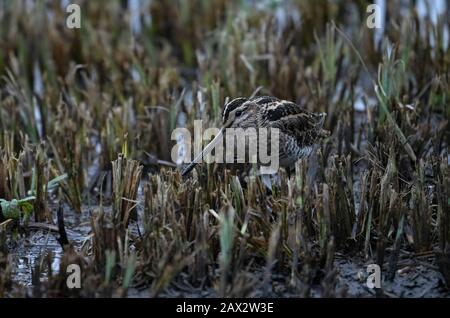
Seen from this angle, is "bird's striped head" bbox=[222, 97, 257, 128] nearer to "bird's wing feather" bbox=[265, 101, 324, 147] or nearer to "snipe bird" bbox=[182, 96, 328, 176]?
"snipe bird" bbox=[182, 96, 328, 176]

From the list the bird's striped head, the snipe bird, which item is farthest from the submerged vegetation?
the bird's striped head

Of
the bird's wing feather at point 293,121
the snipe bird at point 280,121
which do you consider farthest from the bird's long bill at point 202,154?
the bird's wing feather at point 293,121

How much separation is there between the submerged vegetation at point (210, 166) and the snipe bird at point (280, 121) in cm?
17

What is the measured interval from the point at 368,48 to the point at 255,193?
112 inches

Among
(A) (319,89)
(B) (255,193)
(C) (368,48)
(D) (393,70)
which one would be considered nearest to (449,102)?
(D) (393,70)

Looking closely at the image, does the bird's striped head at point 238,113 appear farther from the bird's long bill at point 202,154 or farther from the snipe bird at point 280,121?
the bird's long bill at point 202,154

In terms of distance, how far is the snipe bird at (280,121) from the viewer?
16.1 feet

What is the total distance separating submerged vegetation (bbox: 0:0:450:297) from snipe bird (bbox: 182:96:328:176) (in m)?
0.17

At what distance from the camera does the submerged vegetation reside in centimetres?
402

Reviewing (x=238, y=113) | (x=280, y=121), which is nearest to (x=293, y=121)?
(x=280, y=121)

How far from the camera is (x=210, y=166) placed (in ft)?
15.7

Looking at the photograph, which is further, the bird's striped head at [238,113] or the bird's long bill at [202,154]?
the bird's striped head at [238,113]

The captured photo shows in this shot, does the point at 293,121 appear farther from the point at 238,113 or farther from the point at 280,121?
the point at 238,113

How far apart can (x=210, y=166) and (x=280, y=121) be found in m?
0.53
